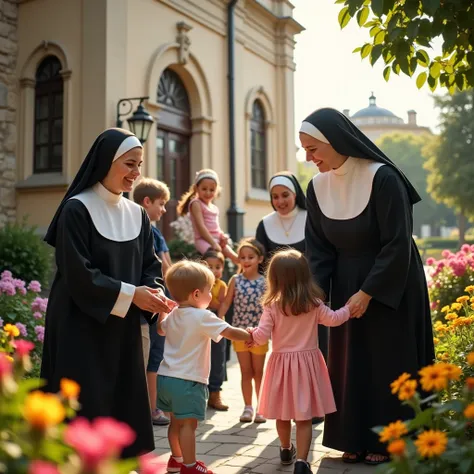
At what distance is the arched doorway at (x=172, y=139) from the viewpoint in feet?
40.2

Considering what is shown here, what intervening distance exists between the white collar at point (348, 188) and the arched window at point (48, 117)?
770 centimetres

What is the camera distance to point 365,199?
379cm

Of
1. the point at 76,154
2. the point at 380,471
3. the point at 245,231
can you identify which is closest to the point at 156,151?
the point at 76,154

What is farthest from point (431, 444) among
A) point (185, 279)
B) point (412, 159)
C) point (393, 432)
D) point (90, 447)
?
point (412, 159)

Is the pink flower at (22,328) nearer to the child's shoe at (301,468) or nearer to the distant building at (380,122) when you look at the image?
the child's shoe at (301,468)

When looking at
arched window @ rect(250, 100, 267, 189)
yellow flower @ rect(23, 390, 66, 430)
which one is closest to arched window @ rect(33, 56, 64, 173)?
arched window @ rect(250, 100, 267, 189)

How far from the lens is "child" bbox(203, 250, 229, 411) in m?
5.56

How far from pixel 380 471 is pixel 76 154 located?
30.6 ft

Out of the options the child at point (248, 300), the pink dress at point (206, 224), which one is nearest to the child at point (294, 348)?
the child at point (248, 300)

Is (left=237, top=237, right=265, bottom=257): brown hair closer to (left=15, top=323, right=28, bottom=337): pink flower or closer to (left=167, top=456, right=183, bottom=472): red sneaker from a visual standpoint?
(left=15, top=323, right=28, bottom=337): pink flower

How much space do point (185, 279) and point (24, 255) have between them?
4.81m

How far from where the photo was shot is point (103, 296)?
3.17 metres

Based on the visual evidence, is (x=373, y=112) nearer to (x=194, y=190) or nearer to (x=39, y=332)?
(x=194, y=190)

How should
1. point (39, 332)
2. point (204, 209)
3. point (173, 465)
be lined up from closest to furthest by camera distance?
point (173, 465) < point (39, 332) < point (204, 209)
